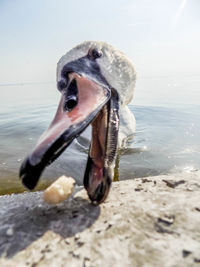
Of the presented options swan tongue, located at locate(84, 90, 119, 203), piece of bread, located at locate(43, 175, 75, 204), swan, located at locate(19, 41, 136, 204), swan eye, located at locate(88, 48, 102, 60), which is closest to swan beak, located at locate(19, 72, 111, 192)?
swan, located at locate(19, 41, 136, 204)

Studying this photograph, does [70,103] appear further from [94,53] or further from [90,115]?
[94,53]

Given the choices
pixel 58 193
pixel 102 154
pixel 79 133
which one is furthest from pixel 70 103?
pixel 58 193

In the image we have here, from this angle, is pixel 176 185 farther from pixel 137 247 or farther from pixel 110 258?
pixel 110 258

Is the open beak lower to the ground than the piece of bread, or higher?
higher

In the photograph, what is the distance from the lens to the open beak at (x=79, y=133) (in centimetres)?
104

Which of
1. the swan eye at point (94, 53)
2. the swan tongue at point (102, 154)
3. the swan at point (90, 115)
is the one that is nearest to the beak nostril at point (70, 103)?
the swan at point (90, 115)

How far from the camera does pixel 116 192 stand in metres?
1.88

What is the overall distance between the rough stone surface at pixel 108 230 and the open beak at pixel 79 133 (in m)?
0.21

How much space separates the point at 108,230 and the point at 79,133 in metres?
0.56

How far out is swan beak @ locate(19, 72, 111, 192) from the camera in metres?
1.03

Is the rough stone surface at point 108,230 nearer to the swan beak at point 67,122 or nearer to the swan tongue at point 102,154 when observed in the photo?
the swan tongue at point 102,154

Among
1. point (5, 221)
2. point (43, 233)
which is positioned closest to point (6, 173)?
point (5, 221)

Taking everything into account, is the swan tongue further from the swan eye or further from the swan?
the swan eye

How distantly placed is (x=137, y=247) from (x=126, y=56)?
1.85 m
